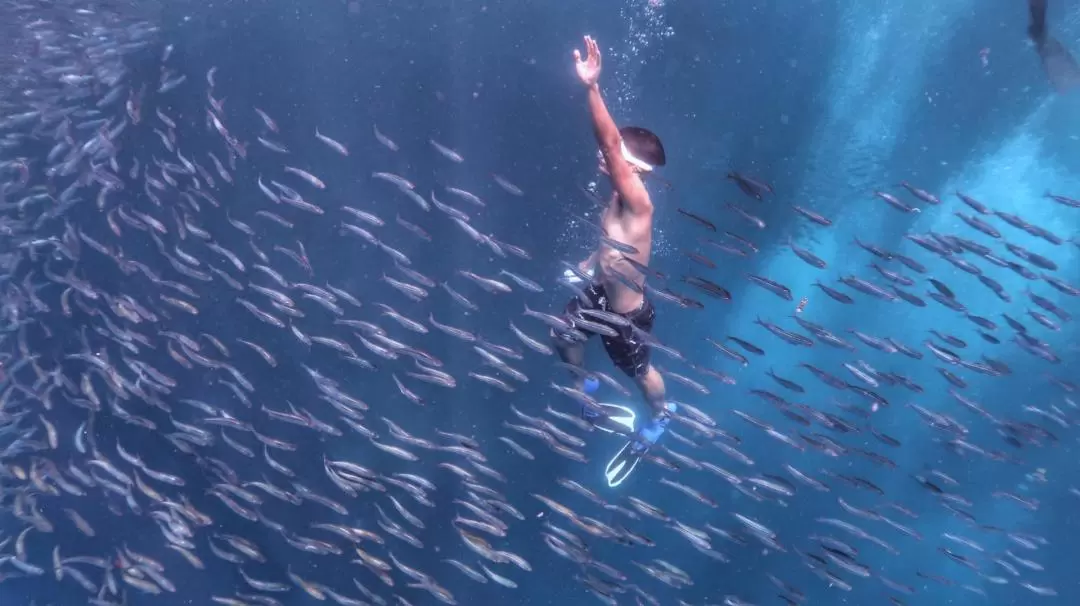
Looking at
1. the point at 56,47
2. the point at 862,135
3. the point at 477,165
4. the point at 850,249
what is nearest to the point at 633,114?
the point at 477,165

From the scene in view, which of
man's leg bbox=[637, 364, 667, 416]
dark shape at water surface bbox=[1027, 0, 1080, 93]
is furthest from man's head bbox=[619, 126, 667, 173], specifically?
dark shape at water surface bbox=[1027, 0, 1080, 93]

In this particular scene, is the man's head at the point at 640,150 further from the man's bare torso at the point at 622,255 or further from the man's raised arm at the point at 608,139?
the man's bare torso at the point at 622,255

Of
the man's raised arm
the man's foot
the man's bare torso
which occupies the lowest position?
the man's foot

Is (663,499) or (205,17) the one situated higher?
(205,17)

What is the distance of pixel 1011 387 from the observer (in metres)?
23.2

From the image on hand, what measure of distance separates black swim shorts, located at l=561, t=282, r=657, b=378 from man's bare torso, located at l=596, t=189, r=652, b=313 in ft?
0.31

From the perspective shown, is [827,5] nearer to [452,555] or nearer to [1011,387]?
[452,555]

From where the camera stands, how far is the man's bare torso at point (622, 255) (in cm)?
620

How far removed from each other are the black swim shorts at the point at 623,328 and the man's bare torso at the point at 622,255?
9 cm

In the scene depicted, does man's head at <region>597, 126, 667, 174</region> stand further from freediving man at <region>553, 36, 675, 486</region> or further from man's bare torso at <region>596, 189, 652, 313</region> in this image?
man's bare torso at <region>596, 189, 652, 313</region>

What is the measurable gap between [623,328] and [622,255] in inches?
33.7

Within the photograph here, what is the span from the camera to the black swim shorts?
6.91m

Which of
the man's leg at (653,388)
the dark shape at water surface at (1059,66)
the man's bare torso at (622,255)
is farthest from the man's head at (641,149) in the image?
the dark shape at water surface at (1059,66)

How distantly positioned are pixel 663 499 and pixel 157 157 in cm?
1228
